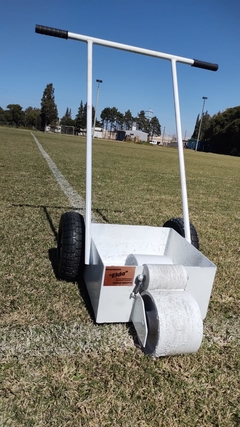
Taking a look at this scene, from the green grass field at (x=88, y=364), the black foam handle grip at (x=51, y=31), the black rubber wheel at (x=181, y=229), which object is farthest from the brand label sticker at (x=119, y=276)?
the black foam handle grip at (x=51, y=31)

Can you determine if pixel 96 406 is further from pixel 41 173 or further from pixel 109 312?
pixel 41 173

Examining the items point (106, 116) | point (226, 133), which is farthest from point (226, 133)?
point (106, 116)

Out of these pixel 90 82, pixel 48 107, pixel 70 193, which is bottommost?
pixel 48 107

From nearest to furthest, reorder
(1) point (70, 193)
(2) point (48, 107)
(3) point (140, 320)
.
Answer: (3) point (140, 320) → (1) point (70, 193) → (2) point (48, 107)

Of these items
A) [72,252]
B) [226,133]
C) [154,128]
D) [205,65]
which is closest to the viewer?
[72,252]

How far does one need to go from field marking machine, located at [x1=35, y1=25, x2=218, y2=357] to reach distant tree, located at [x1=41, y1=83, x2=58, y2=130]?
76223mm

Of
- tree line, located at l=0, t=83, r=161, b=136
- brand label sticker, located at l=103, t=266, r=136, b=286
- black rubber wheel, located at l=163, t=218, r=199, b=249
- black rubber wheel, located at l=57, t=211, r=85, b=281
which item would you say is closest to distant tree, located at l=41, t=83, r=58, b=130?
tree line, located at l=0, t=83, r=161, b=136

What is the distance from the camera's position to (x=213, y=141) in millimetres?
61531

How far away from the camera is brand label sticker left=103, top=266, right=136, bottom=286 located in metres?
1.99

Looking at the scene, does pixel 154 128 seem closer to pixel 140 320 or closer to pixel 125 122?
pixel 125 122

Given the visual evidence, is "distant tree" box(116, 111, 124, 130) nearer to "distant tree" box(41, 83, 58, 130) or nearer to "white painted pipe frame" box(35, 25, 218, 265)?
"distant tree" box(41, 83, 58, 130)

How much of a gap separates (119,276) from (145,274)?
0.51ft

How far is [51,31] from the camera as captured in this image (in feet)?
8.36

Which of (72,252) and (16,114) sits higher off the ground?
(72,252)
